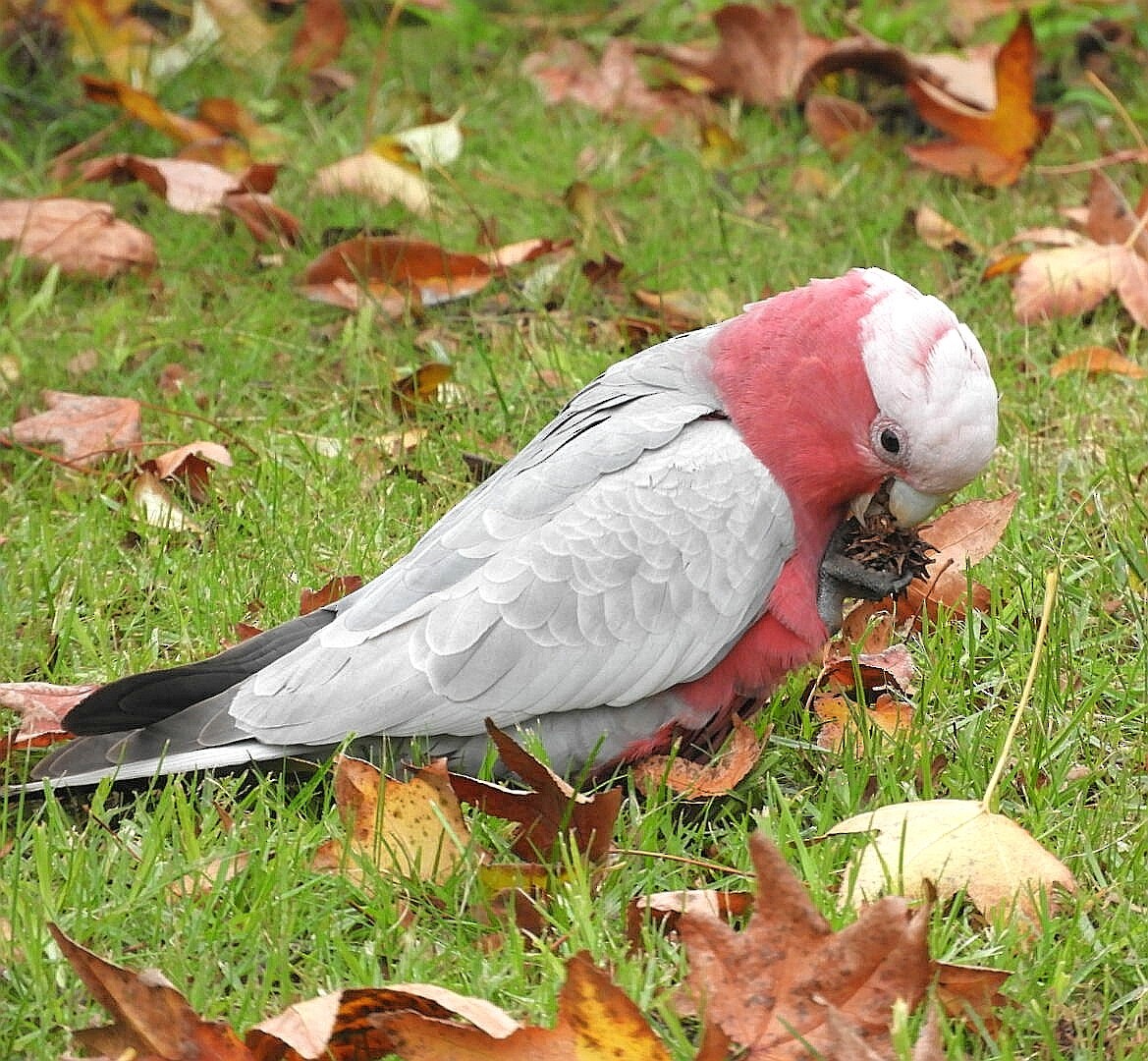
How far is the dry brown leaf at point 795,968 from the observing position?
6.11 feet

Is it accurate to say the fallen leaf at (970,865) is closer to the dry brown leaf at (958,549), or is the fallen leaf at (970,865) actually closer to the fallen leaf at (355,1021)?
the fallen leaf at (355,1021)

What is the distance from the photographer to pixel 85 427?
3621mm

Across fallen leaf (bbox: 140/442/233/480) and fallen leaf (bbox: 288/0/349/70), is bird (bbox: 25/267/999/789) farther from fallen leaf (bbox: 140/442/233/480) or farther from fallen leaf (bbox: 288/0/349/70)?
fallen leaf (bbox: 288/0/349/70)

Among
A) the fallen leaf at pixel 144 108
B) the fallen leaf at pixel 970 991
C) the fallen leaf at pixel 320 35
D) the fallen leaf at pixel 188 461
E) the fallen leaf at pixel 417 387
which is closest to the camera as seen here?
the fallen leaf at pixel 970 991

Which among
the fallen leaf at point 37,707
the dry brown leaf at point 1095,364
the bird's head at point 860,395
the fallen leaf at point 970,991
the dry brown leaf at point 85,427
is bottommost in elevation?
the dry brown leaf at point 1095,364

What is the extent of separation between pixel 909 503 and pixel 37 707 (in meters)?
1.46

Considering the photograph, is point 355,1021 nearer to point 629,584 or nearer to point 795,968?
point 795,968

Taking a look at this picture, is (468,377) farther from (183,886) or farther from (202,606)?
(183,886)

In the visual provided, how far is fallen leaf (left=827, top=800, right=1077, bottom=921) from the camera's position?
2.16 m

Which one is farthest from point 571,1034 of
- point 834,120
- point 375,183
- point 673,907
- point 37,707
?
point 834,120

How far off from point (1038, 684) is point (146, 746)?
1.44 metres

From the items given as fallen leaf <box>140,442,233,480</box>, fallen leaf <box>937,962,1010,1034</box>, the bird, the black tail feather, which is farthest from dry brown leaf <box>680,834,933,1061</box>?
fallen leaf <box>140,442,233,480</box>

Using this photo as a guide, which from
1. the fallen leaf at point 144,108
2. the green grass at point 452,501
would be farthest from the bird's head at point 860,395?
the fallen leaf at point 144,108

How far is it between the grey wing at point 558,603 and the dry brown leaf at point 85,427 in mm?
1206
